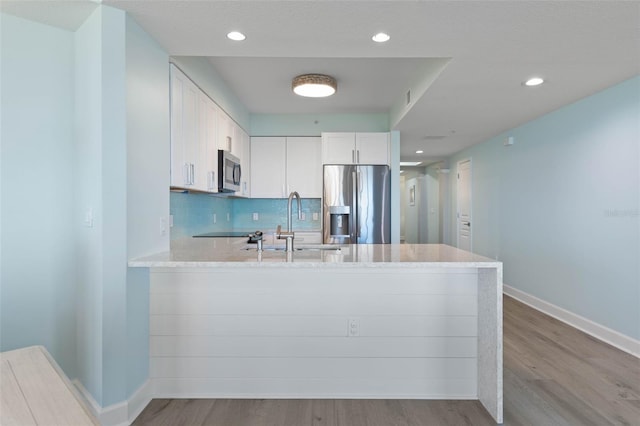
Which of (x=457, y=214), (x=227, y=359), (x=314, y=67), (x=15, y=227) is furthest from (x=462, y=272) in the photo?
(x=457, y=214)

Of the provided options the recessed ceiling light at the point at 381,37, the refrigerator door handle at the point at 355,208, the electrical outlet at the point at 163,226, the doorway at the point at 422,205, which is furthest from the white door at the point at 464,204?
the electrical outlet at the point at 163,226

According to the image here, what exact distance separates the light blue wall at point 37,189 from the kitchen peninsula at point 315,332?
0.53 m

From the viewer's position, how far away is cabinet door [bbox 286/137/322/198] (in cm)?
504

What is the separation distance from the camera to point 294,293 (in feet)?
7.28

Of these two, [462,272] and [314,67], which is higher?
[314,67]

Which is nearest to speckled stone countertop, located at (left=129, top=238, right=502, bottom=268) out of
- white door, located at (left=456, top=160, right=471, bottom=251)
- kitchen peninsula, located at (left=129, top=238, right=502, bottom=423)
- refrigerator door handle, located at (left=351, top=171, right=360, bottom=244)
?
kitchen peninsula, located at (left=129, top=238, right=502, bottom=423)

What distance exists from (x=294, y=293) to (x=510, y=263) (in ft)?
12.6

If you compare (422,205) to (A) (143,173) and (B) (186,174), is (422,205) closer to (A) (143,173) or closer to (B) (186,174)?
(B) (186,174)

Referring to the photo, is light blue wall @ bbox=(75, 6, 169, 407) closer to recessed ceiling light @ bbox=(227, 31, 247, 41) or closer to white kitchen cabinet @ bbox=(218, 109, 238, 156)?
recessed ceiling light @ bbox=(227, 31, 247, 41)

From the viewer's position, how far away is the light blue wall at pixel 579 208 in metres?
2.99

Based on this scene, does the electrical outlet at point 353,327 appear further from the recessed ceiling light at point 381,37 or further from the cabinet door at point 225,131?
the cabinet door at point 225,131

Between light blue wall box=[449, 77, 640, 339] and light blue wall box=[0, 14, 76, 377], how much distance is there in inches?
164

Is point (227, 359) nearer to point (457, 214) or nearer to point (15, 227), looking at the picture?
point (15, 227)

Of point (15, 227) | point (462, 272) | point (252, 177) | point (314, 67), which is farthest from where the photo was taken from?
point (252, 177)
